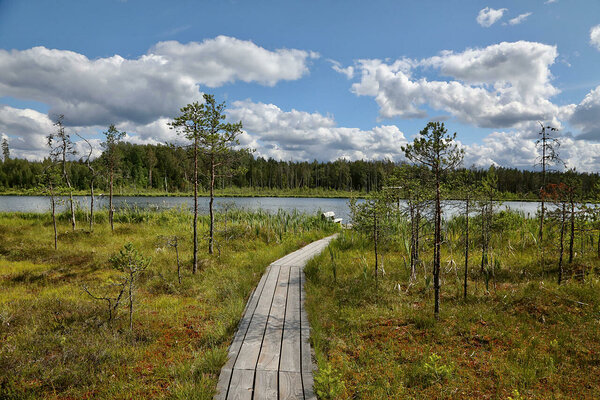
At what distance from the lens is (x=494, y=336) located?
18.6 ft

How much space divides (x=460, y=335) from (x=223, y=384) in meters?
4.75

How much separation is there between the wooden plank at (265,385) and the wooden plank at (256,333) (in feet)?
0.89

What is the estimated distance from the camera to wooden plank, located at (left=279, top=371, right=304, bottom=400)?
12.3ft

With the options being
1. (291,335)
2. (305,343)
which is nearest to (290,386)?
(305,343)

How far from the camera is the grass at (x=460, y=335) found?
4.23 metres

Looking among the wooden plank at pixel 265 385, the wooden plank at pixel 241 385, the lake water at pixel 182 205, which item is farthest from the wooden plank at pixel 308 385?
the lake water at pixel 182 205

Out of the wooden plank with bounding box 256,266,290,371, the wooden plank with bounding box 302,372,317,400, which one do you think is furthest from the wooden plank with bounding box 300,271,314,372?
the wooden plank with bounding box 256,266,290,371

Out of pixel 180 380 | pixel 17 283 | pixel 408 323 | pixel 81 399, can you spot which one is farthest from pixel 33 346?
pixel 408 323

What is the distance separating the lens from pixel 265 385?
394 cm

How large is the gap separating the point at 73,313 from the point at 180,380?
4196 mm

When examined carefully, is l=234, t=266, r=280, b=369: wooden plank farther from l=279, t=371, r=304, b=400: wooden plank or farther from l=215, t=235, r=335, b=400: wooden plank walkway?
l=279, t=371, r=304, b=400: wooden plank

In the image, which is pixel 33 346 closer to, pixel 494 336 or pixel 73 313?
pixel 73 313

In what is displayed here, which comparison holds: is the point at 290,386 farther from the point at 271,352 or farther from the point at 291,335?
the point at 291,335

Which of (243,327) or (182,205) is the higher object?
(182,205)
